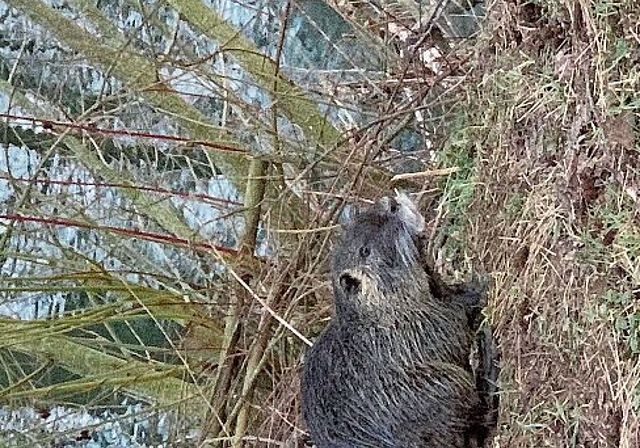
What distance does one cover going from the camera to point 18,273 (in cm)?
321

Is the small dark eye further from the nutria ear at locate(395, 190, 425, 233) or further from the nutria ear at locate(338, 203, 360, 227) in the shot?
the nutria ear at locate(338, 203, 360, 227)

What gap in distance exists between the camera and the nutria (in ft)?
7.06

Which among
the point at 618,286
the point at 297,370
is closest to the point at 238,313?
the point at 297,370

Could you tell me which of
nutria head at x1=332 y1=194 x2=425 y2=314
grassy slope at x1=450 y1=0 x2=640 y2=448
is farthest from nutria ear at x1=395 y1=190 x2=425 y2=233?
grassy slope at x1=450 y1=0 x2=640 y2=448

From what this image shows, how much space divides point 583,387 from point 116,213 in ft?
5.40

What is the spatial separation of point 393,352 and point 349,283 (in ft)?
0.56

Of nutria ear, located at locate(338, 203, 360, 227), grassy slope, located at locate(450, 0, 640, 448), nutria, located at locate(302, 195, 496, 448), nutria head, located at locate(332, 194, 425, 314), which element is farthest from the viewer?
nutria ear, located at locate(338, 203, 360, 227)

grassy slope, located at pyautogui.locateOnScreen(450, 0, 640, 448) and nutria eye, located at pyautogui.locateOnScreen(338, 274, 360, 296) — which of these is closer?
grassy slope, located at pyautogui.locateOnScreen(450, 0, 640, 448)

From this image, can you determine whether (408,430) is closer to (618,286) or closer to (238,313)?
(618,286)

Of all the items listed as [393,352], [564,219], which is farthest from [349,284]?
[564,219]

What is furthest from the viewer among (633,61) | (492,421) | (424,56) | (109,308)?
(424,56)

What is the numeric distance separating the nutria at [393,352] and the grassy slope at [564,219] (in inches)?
4.5

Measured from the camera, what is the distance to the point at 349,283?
90.4 inches

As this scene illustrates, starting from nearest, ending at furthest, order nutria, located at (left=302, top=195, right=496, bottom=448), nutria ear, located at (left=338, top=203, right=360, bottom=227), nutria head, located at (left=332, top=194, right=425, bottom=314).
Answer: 1. nutria, located at (left=302, top=195, right=496, bottom=448)
2. nutria head, located at (left=332, top=194, right=425, bottom=314)
3. nutria ear, located at (left=338, top=203, right=360, bottom=227)
